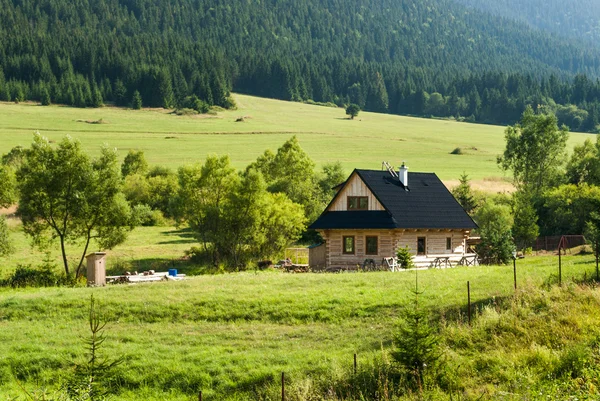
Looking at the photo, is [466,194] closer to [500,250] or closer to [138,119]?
[500,250]

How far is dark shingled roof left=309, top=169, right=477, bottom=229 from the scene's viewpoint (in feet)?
145

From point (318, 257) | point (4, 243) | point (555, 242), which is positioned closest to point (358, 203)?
point (318, 257)

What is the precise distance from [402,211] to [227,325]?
21958mm

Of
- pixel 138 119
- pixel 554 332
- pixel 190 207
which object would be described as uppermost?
pixel 138 119

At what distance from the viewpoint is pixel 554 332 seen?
1844 cm

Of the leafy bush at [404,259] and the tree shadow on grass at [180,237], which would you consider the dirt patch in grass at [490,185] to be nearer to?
the tree shadow on grass at [180,237]

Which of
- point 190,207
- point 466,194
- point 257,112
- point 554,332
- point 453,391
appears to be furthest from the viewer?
point 257,112

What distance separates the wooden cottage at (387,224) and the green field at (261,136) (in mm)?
41631

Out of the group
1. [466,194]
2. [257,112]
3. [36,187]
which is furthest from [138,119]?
[36,187]

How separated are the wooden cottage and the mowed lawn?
34.7 feet

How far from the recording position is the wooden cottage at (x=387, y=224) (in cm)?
4388

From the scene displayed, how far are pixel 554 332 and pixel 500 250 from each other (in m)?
25.5

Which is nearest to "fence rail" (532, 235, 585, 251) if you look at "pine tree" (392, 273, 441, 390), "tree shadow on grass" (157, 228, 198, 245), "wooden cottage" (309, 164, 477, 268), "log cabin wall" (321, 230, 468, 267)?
"wooden cottage" (309, 164, 477, 268)

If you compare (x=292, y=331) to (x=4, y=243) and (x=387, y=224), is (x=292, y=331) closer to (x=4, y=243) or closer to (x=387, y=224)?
(x=387, y=224)
